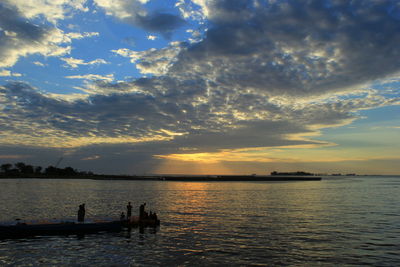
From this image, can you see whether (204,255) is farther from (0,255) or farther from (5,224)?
(5,224)

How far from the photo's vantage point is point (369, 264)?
2239cm

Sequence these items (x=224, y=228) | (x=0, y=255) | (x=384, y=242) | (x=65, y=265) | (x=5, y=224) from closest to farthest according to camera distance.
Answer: (x=65, y=265), (x=0, y=255), (x=384, y=242), (x=5, y=224), (x=224, y=228)

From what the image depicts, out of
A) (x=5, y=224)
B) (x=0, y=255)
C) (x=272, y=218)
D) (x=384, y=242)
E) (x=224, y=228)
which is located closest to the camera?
(x=0, y=255)

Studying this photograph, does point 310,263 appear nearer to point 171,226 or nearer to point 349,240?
point 349,240

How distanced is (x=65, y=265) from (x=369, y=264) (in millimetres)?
22520

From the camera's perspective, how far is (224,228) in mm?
36031

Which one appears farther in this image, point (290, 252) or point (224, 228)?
point (224, 228)

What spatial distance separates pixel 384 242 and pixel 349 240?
3.18 meters

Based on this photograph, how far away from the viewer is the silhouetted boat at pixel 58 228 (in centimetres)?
3062

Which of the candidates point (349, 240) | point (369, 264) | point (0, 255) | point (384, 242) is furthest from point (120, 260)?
point (384, 242)

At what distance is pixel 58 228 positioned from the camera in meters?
32.6

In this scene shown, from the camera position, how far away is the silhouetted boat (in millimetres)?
30620

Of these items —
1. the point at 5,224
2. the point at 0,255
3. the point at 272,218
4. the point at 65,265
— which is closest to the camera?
the point at 65,265

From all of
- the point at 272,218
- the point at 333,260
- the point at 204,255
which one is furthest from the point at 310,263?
the point at 272,218
